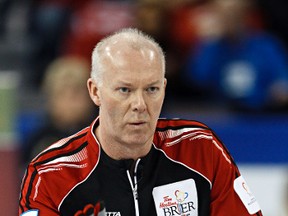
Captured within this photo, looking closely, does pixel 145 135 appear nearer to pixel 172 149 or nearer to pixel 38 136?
pixel 172 149

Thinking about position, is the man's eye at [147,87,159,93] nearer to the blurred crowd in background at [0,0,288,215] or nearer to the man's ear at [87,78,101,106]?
the man's ear at [87,78,101,106]

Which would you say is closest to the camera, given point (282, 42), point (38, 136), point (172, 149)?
point (172, 149)

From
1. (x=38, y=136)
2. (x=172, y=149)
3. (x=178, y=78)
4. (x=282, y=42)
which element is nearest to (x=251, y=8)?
(x=282, y=42)

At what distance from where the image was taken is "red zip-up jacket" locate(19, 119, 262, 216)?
131 inches

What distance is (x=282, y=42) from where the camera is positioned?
770cm

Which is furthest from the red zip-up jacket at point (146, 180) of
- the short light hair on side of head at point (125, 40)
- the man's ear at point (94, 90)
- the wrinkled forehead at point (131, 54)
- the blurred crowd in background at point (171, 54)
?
the blurred crowd in background at point (171, 54)

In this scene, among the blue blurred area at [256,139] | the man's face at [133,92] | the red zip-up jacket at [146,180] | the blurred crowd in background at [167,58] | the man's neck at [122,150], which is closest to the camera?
the man's face at [133,92]

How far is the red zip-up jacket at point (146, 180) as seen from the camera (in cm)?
333

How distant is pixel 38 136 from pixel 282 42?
2754mm

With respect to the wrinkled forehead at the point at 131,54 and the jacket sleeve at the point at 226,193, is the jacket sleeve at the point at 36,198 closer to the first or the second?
the wrinkled forehead at the point at 131,54

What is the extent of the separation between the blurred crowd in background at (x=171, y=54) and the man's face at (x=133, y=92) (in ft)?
8.58

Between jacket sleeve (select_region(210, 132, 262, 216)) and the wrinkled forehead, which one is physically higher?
the wrinkled forehead

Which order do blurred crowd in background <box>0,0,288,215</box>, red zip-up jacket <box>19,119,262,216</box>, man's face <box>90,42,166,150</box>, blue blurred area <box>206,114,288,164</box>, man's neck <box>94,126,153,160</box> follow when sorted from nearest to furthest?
man's face <box>90,42,166,150</box> → red zip-up jacket <box>19,119,262,216</box> → man's neck <box>94,126,153,160</box> → blurred crowd in background <box>0,0,288,215</box> → blue blurred area <box>206,114,288,164</box>

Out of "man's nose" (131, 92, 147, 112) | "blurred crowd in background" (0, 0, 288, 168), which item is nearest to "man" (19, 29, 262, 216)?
"man's nose" (131, 92, 147, 112)
